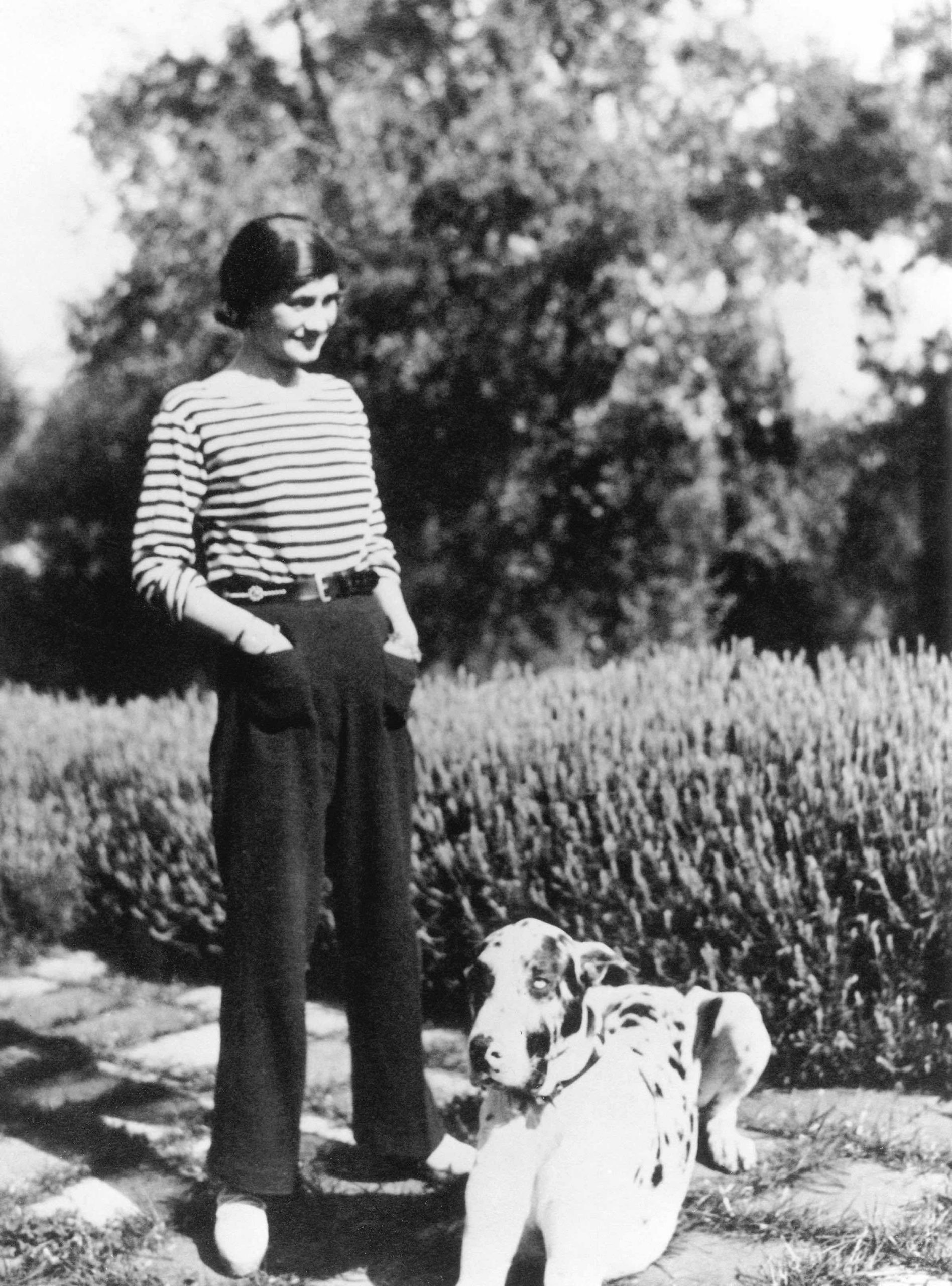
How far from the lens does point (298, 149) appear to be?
12500 mm

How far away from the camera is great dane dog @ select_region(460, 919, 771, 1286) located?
8.45 feet

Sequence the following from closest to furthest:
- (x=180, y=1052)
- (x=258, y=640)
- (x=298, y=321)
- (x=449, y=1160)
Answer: (x=258, y=640)
(x=298, y=321)
(x=449, y=1160)
(x=180, y=1052)

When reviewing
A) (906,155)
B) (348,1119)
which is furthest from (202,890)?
(906,155)

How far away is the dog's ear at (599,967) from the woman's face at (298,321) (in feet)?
4.60

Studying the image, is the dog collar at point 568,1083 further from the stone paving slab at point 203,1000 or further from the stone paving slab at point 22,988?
the stone paving slab at point 22,988

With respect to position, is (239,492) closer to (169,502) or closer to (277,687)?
(169,502)

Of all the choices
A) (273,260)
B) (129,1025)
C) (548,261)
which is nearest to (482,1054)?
(273,260)

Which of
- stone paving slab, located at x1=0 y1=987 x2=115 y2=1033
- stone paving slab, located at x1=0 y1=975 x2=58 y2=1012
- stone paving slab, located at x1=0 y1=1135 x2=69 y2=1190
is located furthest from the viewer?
stone paving slab, located at x1=0 y1=975 x2=58 y2=1012

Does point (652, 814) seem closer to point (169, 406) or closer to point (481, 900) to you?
point (481, 900)

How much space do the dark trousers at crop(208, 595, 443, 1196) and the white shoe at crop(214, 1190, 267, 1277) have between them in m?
0.07

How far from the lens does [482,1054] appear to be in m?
2.58

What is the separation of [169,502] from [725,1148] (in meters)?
2.00

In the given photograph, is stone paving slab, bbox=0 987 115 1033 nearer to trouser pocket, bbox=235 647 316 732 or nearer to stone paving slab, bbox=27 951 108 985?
stone paving slab, bbox=27 951 108 985

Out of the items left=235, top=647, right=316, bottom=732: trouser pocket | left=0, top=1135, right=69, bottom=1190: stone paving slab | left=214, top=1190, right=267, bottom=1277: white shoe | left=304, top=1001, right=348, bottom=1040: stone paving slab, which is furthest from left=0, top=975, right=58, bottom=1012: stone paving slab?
left=235, top=647, right=316, bottom=732: trouser pocket
